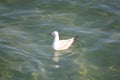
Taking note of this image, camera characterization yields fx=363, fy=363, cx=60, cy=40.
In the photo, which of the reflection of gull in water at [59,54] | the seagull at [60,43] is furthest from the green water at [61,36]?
the seagull at [60,43]

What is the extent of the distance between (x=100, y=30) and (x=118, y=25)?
1.07 metres

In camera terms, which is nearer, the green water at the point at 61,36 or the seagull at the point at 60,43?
the green water at the point at 61,36

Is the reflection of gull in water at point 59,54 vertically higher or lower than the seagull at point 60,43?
lower

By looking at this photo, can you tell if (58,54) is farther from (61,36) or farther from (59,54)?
(61,36)

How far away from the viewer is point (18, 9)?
1881 cm

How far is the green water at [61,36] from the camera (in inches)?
548

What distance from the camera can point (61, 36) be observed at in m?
16.8

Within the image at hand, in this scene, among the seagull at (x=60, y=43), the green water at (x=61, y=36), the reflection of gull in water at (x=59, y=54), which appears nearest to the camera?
the green water at (x=61, y=36)

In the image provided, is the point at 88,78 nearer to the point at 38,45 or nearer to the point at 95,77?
the point at 95,77

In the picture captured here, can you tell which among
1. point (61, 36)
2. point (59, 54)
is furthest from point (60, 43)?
point (61, 36)

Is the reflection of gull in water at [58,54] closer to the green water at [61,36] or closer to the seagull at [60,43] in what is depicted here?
the green water at [61,36]

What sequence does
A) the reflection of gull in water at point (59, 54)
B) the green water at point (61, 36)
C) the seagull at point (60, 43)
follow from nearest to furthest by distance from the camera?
the green water at point (61, 36) < the reflection of gull in water at point (59, 54) < the seagull at point (60, 43)

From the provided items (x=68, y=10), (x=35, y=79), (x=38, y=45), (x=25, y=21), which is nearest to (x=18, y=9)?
(x=25, y=21)

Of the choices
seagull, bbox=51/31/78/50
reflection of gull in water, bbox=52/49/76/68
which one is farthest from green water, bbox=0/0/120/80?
seagull, bbox=51/31/78/50
